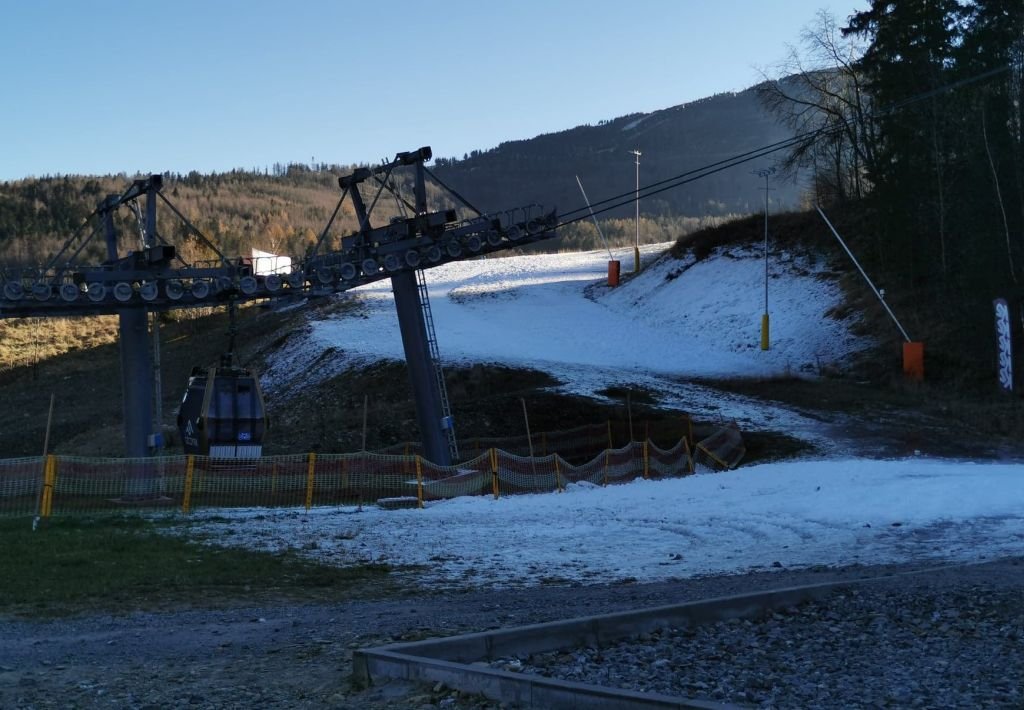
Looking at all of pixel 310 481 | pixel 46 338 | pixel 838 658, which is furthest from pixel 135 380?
pixel 46 338

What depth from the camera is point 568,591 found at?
12781 millimetres

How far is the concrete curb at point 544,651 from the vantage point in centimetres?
692

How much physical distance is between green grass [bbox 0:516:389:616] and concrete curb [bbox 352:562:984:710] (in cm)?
495

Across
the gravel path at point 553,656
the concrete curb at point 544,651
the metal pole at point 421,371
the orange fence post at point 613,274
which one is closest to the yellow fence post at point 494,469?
the metal pole at point 421,371

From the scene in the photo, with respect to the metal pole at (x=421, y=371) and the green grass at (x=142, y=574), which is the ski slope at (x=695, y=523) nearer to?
the green grass at (x=142, y=574)

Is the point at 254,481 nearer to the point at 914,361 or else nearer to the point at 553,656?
the point at 553,656

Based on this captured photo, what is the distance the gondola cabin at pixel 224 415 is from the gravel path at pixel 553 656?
610 inches

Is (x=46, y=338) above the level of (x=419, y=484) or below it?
above

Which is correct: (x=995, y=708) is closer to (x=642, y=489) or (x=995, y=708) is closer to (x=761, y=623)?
(x=761, y=623)

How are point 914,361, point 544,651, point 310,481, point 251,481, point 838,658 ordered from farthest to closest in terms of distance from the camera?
point 914,361
point 251,481
point 310,481
point 544,651
point 838,658

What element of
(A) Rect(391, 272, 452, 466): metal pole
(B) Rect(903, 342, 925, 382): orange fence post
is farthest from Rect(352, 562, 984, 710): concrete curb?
(B) Rect(903, 342, 925, 382): orange fence post

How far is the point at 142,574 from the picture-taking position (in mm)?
14336

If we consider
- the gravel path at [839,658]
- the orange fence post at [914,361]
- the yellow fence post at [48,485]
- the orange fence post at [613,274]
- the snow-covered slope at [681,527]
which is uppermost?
the orange fence post at [613,274]

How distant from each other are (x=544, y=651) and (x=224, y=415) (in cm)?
2000
